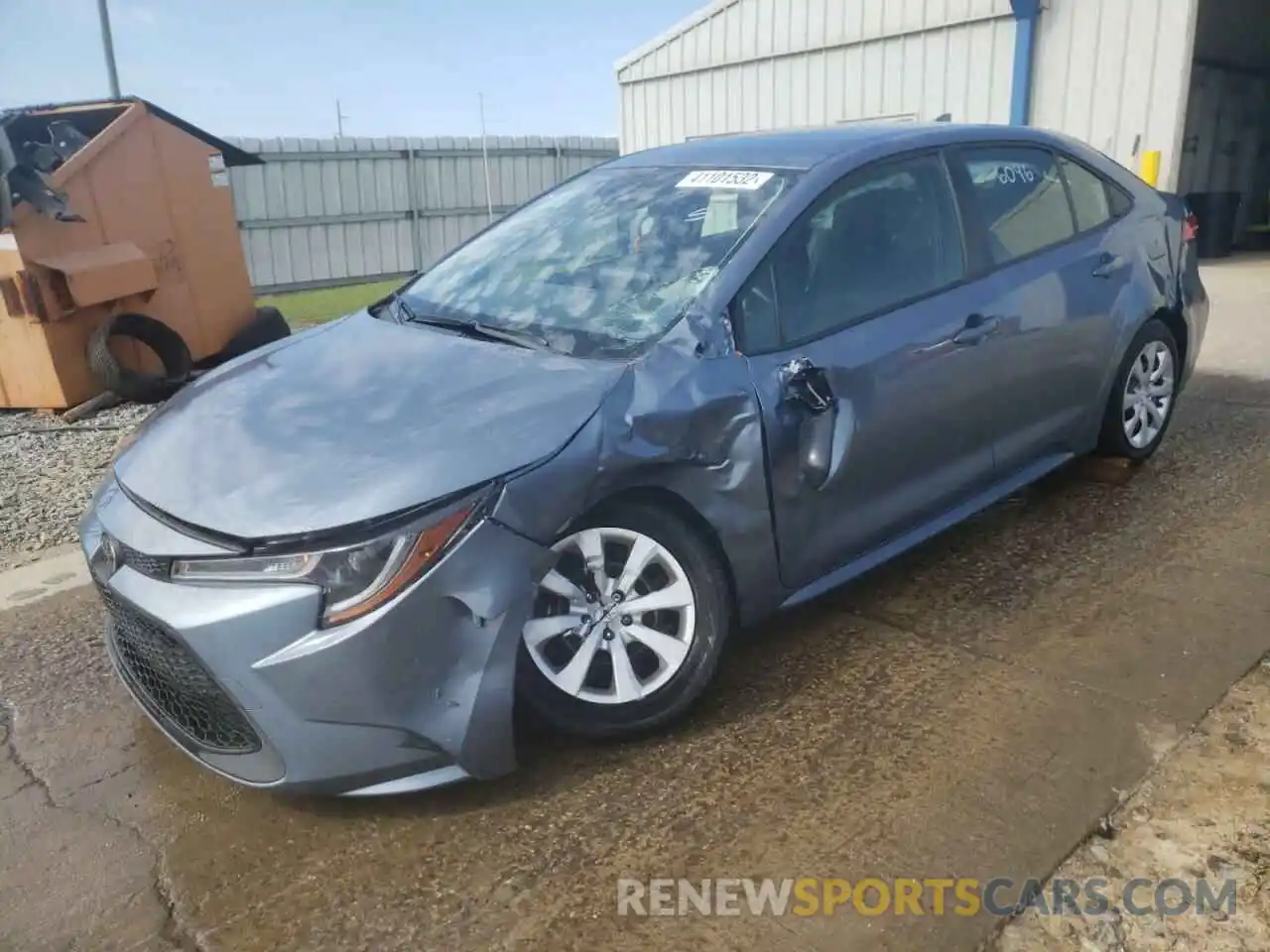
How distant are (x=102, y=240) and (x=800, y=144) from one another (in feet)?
18.0

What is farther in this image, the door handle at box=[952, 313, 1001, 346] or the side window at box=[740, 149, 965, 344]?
the door handle at box=[952, 313, 1001, 346]

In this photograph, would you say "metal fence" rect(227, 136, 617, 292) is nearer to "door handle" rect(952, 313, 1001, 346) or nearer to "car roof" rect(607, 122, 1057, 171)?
"car roof" rect(607, 122, 1057, 171)

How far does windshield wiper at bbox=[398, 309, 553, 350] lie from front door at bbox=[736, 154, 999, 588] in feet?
1.95

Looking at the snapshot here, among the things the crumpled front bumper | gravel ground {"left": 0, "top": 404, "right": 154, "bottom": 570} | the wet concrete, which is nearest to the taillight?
the wet concrete

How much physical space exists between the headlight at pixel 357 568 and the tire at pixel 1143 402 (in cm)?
317

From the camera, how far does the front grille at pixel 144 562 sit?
234 cm

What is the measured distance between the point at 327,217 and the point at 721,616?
13565 millimetres

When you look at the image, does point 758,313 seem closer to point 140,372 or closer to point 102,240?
point 140,372

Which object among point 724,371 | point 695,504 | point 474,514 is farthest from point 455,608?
point 724,371

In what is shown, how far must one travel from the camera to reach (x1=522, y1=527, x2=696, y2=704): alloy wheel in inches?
99.4

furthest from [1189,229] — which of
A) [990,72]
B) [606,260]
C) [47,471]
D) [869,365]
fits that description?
[990,72]

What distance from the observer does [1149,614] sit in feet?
10.9

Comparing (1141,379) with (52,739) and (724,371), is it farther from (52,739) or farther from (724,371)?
(52,739)

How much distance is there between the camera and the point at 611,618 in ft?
8.58
